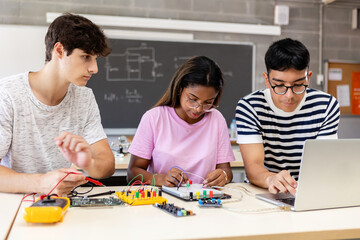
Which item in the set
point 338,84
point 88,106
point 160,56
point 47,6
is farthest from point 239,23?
point 88,106

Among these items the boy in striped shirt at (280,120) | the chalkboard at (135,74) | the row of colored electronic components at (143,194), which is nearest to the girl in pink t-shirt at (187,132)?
the boy in striped shirt at (280,120)

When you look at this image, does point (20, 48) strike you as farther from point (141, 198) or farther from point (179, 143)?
point (141, 198)

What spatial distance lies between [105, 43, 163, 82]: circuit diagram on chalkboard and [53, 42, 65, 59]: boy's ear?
238 cm

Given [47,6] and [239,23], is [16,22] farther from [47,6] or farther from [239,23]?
[239,23]

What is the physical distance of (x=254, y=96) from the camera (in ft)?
5.82

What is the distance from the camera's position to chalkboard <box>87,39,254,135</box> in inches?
151

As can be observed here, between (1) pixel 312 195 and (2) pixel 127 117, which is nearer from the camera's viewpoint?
(1) pixel 312 195

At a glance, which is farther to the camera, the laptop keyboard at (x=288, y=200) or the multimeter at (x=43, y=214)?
the laptop keyboard at (x=288, y=200)

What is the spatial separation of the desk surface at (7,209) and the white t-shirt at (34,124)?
21 centimetres

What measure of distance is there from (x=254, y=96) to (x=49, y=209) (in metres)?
1.09

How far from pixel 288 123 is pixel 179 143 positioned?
0.51 m

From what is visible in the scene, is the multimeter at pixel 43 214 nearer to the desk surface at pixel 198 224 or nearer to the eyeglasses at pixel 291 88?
the desk surface at pixel 198 224

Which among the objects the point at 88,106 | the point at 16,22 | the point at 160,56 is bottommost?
the point at 88,106

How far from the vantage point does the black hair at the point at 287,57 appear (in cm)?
158
